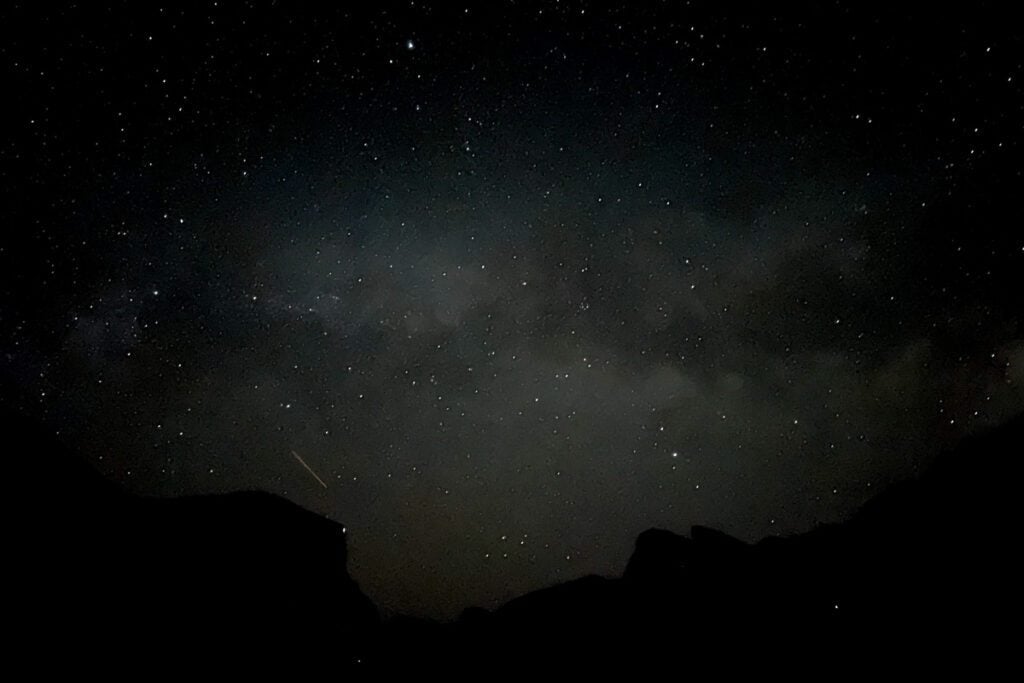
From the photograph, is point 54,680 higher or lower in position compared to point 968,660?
lower

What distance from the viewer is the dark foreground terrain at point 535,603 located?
10.3m

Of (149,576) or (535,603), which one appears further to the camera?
(535,603)

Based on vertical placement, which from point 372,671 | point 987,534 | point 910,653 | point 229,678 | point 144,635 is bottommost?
point 372,671

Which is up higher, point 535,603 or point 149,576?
point 149,576

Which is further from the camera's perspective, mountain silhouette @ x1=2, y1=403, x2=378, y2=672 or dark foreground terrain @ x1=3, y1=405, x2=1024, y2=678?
dark foreground terrain @ x1=3, y1=405, x2=1024, y2=678

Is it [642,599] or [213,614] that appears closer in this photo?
[213,614]

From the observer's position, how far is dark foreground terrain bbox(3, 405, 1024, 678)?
33.7 feet

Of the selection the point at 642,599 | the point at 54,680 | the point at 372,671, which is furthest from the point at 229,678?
the point at 642,599

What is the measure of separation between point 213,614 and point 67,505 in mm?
3941

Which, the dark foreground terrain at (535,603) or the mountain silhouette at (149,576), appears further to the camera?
the dark foreground terrain at (535,603)

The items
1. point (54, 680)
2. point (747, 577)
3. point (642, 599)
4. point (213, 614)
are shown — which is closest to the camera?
point (54, 680)

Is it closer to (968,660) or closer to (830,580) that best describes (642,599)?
(830,580)

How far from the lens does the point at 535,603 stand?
25.0m

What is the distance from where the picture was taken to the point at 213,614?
12312 millimetres
